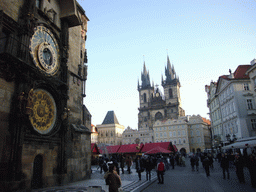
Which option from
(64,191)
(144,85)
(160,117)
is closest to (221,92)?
(64,191)

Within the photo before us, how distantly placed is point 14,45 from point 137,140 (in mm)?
74787

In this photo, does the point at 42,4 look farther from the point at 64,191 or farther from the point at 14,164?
the point at 64,191

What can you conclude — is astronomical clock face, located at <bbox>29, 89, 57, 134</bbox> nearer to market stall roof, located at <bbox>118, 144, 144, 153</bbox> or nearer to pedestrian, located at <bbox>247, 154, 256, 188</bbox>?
pedestrian, located at <bbox>247, 154, 256, 188</bbox>

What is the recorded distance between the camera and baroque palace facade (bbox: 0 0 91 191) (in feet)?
26.8

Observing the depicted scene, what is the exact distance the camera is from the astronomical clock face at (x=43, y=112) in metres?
9.64

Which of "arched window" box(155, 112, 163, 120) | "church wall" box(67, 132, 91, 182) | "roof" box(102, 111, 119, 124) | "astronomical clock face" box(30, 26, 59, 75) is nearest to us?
"astronomical clock face" box(30, 26, 59, 75)

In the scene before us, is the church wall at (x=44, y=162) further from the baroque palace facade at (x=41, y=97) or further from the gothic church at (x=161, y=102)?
the gothic church at (x=161, y=102)

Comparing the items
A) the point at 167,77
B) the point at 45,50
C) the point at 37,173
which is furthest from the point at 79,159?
the point at 167,77

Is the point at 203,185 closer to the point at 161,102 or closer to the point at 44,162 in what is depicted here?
the point at 44,162

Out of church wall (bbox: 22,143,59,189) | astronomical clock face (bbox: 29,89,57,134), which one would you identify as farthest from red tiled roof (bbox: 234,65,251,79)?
church wall (bbox: 22,143,59,189)


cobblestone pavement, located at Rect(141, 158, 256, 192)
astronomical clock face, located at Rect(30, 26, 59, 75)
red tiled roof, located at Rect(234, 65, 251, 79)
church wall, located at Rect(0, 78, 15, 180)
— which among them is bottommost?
cobblestone pavement, located at Rect(141, 158, 256, 192)

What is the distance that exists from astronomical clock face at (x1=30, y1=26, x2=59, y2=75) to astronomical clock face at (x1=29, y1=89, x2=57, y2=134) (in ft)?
4.41

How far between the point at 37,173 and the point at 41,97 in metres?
3.69

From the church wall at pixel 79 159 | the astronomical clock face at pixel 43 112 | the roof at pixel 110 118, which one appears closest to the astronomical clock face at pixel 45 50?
the astronomical clock face at pixel 43 112
